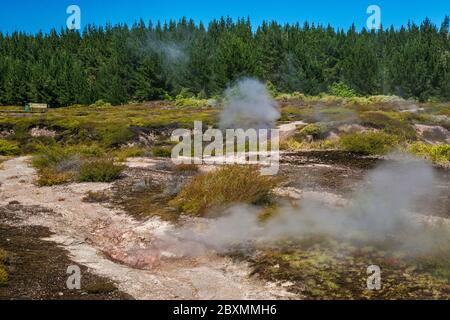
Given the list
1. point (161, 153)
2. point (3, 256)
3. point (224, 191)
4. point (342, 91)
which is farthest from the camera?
point (342, 91)

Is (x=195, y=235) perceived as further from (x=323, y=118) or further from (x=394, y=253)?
(x=323, y=118)

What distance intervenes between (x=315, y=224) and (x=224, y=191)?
9.55 feet

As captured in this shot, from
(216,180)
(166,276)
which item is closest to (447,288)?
(166,276)

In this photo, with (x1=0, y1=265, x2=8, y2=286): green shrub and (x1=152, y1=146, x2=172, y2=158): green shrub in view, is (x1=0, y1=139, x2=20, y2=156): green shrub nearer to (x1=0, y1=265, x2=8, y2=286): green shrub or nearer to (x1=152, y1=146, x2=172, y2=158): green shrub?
(x1=152, y1=146, x2=172, y2=158): green shrub

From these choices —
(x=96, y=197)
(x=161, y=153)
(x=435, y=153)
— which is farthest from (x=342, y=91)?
(x=96, y=197)

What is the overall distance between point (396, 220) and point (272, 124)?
2401 centimetres

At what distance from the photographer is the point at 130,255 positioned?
10664 millimetres

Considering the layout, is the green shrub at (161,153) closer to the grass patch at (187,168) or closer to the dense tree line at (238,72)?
the grass patch at (187,168)

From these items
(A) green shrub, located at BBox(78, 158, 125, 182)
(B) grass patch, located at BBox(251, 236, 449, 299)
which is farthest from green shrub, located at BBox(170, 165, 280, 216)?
(A) green shrub, located at BBox(78, 158, 125, 182)

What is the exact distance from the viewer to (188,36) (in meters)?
119

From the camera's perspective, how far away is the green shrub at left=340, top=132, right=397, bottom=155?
22438mm

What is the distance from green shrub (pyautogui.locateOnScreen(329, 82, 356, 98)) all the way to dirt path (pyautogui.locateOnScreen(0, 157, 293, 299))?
59.5 meters

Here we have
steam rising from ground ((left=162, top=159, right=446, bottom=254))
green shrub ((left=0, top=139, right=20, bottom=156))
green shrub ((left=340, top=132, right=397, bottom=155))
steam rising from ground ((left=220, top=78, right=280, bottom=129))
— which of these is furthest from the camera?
steam rising from ground ((left=220, top=78, right=280, bottom=129))

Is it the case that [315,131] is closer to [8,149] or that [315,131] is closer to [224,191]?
[224,191]
